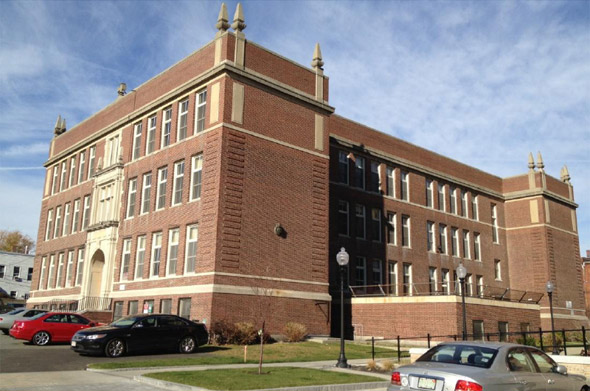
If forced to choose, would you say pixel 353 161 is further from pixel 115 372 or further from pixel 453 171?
pixel 115 372

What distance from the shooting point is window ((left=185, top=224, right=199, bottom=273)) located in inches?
1100

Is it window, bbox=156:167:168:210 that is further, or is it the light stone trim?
window, bbox=156:167:168:210

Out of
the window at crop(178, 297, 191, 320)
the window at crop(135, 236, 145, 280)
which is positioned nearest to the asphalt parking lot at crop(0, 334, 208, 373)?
the window at crop(178, 297, 191, 320)

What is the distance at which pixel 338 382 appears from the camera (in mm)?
14891

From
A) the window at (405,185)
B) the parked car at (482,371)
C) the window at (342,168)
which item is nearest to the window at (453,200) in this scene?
the window at (405,185)

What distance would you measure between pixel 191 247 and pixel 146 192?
6.74 m

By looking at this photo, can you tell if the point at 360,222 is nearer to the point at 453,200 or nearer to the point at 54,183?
the point at 453,200

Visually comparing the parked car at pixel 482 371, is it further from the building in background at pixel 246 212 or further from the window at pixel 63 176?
the window at pixel 63 176

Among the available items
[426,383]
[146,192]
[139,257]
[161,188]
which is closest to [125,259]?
[139,257]

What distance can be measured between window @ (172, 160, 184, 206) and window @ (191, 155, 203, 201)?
126 cm

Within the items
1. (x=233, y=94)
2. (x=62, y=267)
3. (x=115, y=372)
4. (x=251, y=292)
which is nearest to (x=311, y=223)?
(x=251, y=292)

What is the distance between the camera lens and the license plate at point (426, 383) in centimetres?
917

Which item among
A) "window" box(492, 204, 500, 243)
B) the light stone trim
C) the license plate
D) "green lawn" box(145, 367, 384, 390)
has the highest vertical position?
"window" box(492, 204, 500, 243)

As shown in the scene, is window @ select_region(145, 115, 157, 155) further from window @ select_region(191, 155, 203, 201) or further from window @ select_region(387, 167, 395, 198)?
window @ select_region(387, 167, 395, 198)
